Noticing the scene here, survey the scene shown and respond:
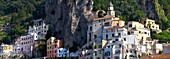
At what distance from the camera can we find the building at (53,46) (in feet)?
382

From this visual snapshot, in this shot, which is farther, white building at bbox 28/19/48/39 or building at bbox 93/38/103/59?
white building at bbox 28/19/48/39

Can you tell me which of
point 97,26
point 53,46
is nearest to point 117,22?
point 97,26

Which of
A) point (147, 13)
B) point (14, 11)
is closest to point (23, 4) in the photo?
point (14, 11)

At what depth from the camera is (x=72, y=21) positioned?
115 meters

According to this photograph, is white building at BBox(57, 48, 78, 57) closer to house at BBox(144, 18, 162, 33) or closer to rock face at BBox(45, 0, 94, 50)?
rock face at BBox(45, 0, 94, 50)

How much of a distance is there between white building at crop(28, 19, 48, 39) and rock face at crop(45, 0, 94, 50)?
3.62 m

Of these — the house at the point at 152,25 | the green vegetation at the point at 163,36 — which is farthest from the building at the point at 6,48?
the green vegetation at the point at 163,36

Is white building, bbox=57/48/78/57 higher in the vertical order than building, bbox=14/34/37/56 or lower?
higher

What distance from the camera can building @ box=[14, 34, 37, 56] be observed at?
416ft

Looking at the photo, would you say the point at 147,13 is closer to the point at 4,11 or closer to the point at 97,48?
the point at 97,48

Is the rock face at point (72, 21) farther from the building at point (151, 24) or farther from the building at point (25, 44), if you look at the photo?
the building at point (151, 24)

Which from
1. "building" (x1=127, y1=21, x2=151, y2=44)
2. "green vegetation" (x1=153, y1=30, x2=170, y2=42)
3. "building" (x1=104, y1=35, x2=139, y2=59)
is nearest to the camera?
"building" (x1=104, y1=35, x2=139, y2=59)

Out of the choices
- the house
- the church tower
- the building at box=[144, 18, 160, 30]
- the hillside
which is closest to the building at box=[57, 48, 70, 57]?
the hillside

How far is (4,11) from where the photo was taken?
6919 inches
